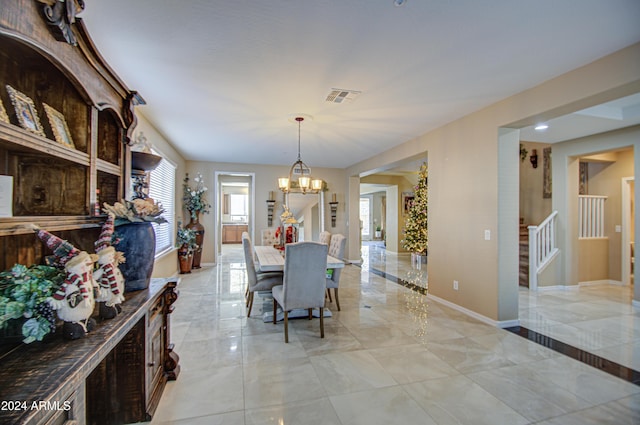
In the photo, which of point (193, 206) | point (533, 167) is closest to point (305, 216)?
point (193, 206)

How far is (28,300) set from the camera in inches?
41.1

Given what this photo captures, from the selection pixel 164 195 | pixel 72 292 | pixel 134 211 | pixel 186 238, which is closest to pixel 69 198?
pixel 134 211

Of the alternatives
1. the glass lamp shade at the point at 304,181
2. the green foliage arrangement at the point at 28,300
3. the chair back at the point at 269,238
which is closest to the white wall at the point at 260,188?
the chair back at the point at 269,238

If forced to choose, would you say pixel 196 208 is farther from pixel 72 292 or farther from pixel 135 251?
pixel 72 292

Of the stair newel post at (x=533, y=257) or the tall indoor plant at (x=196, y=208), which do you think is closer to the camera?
the stair newel post at (x=533, y=257)

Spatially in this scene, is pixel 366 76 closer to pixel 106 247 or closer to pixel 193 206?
pixel 106 247

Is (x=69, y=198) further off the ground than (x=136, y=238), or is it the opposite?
(x=69, y=198)

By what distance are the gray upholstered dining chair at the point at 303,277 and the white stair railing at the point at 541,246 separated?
170 inches

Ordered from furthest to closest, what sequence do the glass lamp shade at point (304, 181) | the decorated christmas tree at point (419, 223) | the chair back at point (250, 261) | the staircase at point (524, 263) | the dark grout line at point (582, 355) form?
1. the decorated christmas tree at point (419, 223)
2. the staircase at point (524, 263)
3. the glass lamp shade at point (304, 181)
4. the chair back at point (250, 261)
5. the dark grout line at point (582, 355)

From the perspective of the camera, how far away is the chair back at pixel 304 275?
2.99m

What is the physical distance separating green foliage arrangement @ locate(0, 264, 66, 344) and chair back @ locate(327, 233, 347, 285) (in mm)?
3121

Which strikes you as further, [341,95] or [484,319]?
[484,319]

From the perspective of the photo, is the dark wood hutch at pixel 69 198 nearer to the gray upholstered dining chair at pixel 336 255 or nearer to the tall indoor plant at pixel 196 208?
the gray upholstered dining chair at pixel 336 255

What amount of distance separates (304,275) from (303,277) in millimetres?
24
